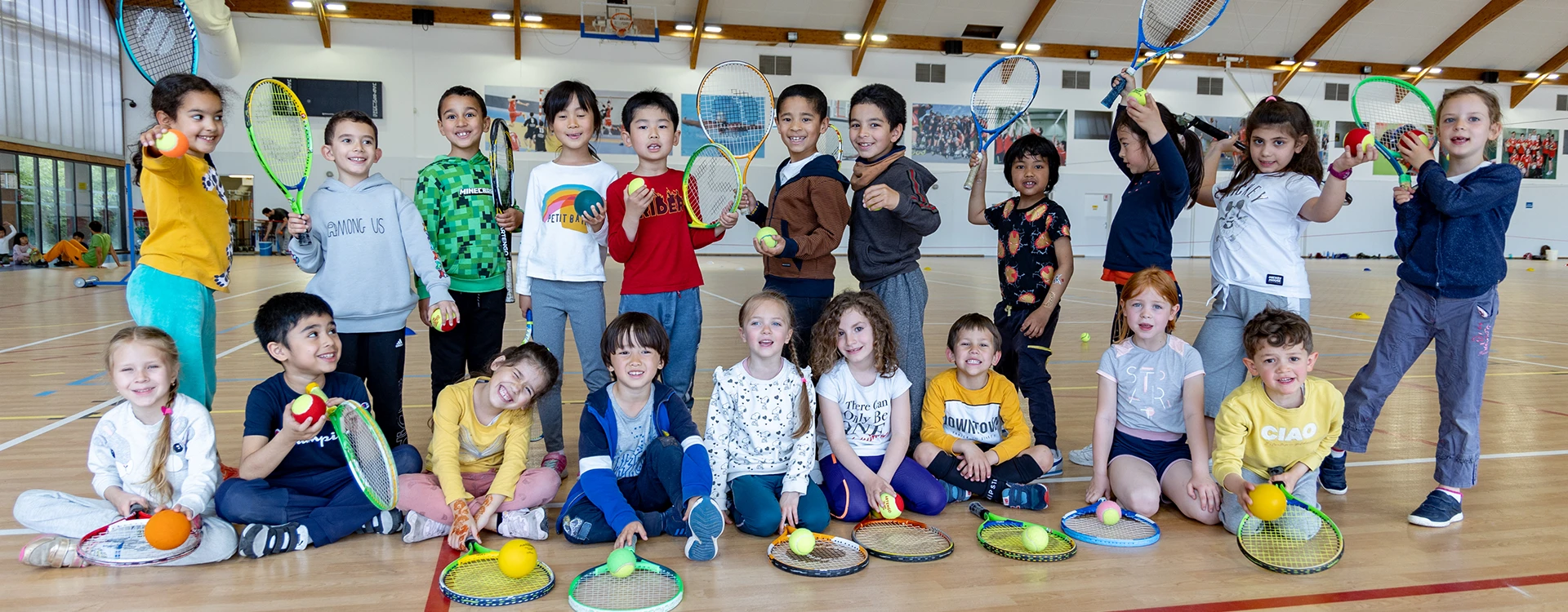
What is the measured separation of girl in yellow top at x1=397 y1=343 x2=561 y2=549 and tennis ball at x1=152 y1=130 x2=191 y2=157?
1166mm

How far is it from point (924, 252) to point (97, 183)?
2123cm

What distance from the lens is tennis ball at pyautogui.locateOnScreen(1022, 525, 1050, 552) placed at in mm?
2896

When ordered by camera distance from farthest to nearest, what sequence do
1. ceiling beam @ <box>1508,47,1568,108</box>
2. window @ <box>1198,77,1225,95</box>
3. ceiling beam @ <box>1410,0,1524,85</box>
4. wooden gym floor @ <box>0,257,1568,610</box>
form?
window @ <box>1198,77,1225,95</box> → ceiling beam @ <box>1508,47,1568,108</box> → ceiling beam @ <box>1410,0,1524,85</box> → wooden gym floor @ <box>0,257,1568,610</box>

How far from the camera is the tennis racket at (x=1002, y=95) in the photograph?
16.5 feet

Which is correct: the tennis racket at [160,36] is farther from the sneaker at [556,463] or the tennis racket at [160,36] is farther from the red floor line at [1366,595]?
the red floor line at [1366,595]

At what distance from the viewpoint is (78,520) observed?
2852 millimetres

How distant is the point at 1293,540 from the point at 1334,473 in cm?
89

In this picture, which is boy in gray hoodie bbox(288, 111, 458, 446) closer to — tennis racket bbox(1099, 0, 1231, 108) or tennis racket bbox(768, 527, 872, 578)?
tennis racket bbox(768, 527, 872, 578)

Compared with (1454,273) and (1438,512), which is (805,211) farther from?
(1438,512)

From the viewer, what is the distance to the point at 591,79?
74.2 feet

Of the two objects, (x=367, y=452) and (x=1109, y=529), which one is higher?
(x=367, y=452)

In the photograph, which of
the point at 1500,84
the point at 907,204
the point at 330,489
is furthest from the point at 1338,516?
the point at 1500,84

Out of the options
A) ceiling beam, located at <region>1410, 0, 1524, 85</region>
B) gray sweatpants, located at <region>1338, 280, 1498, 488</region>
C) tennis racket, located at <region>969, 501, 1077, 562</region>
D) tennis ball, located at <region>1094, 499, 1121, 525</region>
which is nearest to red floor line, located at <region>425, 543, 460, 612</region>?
tennis racket, located at <region>969, 501, 1077, 562</region>

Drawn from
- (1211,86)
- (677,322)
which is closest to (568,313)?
(677,322)
